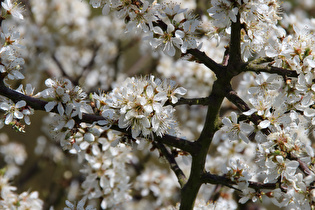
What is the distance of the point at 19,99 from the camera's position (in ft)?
6.36

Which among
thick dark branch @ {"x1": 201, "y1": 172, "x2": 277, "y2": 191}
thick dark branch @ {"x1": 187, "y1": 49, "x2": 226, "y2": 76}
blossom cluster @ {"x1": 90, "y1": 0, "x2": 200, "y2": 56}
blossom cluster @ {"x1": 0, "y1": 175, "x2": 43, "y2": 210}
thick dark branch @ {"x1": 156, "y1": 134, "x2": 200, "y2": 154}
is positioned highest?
blossom cluster @ {"x1": 90, "y1": 0, "x2": 200, "y2": 56}

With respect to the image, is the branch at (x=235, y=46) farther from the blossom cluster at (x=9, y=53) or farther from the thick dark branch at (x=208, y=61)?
the blossom cluster at (x=9, y=53)

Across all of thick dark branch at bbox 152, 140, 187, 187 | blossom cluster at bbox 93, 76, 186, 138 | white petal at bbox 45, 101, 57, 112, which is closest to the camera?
blossom cluster at bbox 93, 76, 186, 138

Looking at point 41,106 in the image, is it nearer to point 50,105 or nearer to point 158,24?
point 50,105

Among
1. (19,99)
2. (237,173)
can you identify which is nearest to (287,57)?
(237,173)

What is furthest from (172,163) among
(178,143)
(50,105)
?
(50,105)

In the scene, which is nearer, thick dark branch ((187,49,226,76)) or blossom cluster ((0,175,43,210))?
thick dark branch ((187,49,226,76))

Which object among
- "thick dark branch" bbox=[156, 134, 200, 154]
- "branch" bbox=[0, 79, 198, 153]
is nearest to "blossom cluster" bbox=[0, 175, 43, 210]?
"branch" bbox=[0, 79, 198, 153]

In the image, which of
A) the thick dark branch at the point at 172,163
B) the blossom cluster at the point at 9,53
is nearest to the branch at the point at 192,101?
the thick dark branch at the point at 172,163

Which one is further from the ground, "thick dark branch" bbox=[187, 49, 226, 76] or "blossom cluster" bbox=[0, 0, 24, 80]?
"thick dark branch" bbox=[187, 49, 226, 76]

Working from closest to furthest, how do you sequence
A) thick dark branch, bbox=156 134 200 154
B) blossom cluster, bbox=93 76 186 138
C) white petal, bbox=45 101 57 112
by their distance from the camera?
blossom cluster, bbox=93 76 186 138
white petal, bbox=45 101 57 112
thick dark branch, bbox=156 134 200 154

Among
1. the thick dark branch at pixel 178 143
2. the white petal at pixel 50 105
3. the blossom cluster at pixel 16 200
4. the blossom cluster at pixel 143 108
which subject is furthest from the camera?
the blossom cluster at pixel 16 200

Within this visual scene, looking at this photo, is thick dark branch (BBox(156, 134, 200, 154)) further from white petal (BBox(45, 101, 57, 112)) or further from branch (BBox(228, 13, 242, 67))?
white petal (BBox(45, 101, 57, 112))

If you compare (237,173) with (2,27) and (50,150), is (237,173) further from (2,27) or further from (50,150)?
(50,150)
